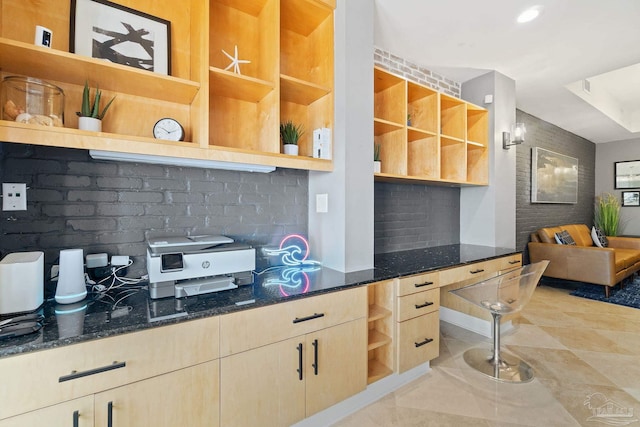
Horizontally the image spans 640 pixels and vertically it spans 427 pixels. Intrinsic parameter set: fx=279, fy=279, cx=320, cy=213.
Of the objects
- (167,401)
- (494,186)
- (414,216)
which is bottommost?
(167,401)

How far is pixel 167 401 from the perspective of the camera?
3.73ft

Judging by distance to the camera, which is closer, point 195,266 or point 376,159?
point 195,266

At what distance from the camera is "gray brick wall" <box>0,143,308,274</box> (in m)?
1.37

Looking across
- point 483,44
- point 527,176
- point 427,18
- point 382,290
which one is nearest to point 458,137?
point 483,44

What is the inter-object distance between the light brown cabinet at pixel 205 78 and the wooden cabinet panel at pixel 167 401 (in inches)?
40.1

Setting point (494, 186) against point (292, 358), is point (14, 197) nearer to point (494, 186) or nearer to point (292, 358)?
point (292, 358)

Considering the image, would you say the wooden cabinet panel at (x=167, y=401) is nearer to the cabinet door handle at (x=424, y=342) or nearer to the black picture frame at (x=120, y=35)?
the cabinet door handle at (x=424, y=342)

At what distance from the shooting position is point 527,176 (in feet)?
14.5

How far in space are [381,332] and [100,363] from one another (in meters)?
1.59

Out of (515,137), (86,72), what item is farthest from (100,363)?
(515,137)

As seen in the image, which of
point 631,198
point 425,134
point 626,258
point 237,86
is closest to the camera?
point 237,86

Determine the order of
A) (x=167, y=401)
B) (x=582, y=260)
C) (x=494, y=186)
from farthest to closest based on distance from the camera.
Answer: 1. (x=582, y=260)
2. (x=494, y=186)
3. (x=167, y=401)

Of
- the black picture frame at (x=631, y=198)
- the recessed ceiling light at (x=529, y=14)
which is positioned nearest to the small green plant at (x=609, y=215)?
the black picture frame at (x=631, y=198)

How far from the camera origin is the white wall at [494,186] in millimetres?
3124
